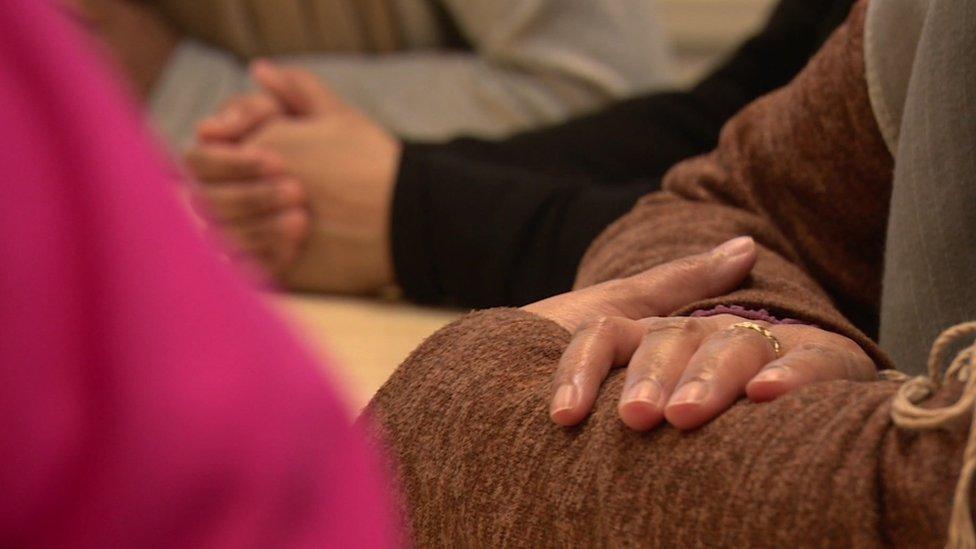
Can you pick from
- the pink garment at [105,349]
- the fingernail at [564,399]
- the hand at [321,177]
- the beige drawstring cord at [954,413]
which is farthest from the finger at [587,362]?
the hand at [321,177]

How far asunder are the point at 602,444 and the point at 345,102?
859mm

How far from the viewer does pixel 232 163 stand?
1.06 m

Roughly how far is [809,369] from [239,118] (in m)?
0.78

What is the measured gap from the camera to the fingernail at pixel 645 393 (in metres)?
0.39

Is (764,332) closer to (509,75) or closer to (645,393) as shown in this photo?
(645,393)

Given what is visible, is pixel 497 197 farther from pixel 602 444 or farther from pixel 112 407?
pixel 112 407

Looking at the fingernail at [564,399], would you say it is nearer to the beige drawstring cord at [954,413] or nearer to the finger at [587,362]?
the finger at [587,362]

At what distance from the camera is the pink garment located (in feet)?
0.49

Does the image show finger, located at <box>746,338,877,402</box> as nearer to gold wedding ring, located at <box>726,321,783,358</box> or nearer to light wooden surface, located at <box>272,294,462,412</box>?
gold wedding ring, located at <box>726,321,783,358</box>

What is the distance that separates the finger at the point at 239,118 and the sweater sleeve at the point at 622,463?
0.64 meters

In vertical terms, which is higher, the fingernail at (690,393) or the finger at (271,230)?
the fingernail at (690,393)

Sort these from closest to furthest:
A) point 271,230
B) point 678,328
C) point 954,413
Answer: point 954,413, point 678,328, point 271,230

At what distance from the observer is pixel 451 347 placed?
18.6 inches

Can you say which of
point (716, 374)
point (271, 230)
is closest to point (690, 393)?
point (716, 374)
